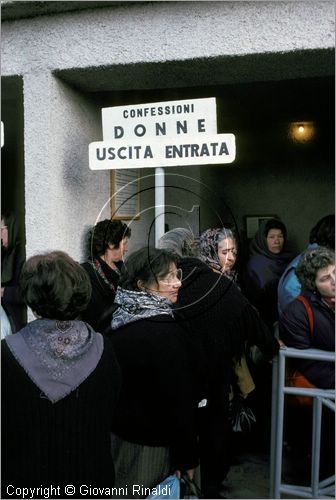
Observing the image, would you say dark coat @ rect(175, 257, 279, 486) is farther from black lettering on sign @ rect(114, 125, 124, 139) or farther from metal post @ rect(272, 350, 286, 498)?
black lettering on sign @ rect(114, 125, 124, 139)

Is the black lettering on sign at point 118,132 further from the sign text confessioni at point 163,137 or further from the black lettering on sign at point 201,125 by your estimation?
the black lettering on sign at point 201,125

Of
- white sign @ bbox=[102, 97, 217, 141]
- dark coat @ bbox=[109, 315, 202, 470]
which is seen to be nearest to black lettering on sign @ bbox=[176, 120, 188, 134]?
white sign @ bbox=[102, 97, 217, 141]

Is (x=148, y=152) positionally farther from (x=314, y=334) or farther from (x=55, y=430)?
(x=55, y=430)

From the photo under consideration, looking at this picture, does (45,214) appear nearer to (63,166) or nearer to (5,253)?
(63,166)

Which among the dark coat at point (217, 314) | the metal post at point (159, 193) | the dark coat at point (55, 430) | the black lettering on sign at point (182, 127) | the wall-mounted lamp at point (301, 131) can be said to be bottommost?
the dark coat at point (55, 430)

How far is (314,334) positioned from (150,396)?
4.07ft

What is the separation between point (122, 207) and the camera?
170 inches

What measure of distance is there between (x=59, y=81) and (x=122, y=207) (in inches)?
44.8

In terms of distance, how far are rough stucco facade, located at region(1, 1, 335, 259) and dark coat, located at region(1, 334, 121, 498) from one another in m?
1.87

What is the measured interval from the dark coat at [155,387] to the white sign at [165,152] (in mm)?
1006

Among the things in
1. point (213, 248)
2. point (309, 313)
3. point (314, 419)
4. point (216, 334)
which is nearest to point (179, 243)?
point (213, 248)

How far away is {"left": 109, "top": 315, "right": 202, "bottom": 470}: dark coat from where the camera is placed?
2277 millimetres

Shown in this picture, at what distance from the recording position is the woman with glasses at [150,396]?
2.29 m

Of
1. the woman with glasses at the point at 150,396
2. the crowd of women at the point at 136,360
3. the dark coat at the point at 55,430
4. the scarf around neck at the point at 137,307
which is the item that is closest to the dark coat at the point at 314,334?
the crowd of women at the point at 136,360
